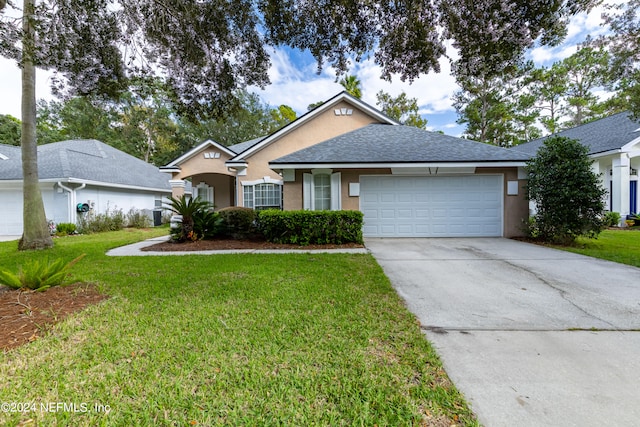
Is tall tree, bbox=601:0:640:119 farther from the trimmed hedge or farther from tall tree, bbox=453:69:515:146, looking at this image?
tall tree, bbox=453:69:515:146

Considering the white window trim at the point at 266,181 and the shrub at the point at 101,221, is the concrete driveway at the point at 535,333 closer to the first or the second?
the white window trim at the point at 266,181

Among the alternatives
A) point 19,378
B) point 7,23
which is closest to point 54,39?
point 7,23

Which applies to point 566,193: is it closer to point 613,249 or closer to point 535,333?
point 613,249

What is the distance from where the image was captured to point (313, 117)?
12.7 m

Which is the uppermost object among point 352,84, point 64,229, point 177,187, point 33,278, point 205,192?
point 352,84

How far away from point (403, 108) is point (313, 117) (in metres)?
19.7

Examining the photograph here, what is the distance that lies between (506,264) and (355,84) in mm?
23568

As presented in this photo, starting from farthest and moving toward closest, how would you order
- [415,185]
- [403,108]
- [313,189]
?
1. [403,108]
2. [313,189]
3. [415,185]

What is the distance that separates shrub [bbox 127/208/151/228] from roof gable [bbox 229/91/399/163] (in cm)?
765

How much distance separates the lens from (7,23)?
434 cm

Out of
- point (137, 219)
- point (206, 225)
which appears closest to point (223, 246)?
point (206, 225)

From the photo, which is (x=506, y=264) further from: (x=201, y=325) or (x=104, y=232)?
(x=104, y=232)

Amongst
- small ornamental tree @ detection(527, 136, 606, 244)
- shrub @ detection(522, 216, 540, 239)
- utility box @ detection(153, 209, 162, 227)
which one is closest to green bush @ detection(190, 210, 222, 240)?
utility box @ detection(153, 209, 162, 227)

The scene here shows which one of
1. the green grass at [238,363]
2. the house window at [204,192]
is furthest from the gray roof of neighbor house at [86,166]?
the green grass at [238,363]
